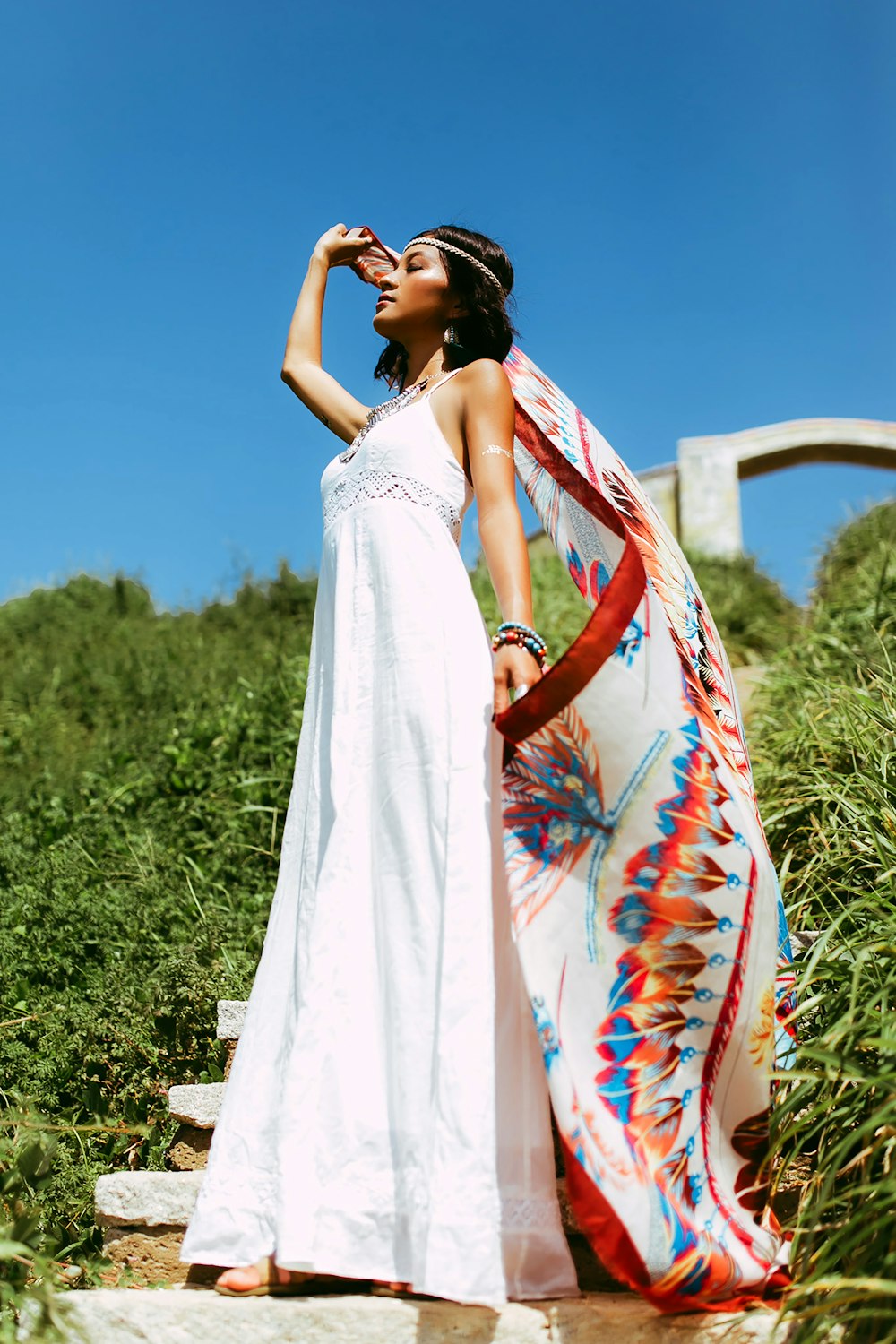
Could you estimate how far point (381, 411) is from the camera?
105 inches

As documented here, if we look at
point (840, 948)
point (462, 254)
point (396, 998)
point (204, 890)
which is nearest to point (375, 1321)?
point (396, 998)

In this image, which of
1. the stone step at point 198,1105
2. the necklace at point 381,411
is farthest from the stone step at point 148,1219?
the necklace at point 381,411

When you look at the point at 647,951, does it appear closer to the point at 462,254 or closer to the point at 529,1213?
the point at 529,1213

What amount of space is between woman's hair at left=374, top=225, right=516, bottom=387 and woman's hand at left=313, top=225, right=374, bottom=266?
25cm

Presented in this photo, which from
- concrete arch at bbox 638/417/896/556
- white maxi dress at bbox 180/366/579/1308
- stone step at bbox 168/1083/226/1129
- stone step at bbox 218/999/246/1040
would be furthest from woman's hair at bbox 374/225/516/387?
concrete arch at bbox 638/417/896/556

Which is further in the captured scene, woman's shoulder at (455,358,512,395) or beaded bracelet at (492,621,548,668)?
woman's shoulder at (455,358,512,395)

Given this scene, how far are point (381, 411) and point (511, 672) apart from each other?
82 centimetres

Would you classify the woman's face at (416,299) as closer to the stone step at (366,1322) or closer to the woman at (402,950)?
the woman at (402,950)

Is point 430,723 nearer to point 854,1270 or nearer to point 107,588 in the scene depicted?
point 854,1270

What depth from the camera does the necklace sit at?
2.60 m

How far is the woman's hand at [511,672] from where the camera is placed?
2152 mm

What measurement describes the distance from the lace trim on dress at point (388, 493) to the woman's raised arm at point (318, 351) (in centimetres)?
28

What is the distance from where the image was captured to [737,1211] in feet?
6.37

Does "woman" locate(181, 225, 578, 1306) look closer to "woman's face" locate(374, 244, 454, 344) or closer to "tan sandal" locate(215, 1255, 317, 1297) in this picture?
"tan sandal" locate(215, 1255, 317, 1297)
